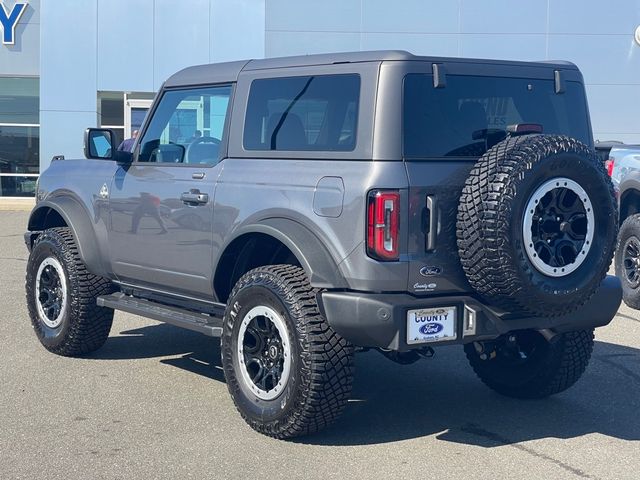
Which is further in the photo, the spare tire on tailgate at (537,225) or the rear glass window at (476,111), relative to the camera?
the rear glass window at (476,111)

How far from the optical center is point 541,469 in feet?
15.8

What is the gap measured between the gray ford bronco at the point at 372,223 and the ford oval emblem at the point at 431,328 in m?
0.02

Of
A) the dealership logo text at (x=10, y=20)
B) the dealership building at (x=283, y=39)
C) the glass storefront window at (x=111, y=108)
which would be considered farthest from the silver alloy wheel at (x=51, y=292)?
the dealership logo text at (x=10, y=20)

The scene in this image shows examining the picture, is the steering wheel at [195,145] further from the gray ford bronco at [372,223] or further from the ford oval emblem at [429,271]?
the ford oval emblem at [429,271]

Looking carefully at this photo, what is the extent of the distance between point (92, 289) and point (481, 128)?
3.18 metres

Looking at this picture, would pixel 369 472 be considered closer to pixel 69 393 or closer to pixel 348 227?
pixel 348 227

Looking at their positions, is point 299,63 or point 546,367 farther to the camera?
point 546,367

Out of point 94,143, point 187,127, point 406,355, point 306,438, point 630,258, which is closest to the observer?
point 306,438

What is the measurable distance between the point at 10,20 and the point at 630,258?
59.8ft

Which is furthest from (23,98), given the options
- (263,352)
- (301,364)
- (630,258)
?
(301,364)

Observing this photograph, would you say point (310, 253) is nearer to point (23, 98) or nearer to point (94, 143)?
point (94, 143)

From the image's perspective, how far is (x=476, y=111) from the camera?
17.2ft

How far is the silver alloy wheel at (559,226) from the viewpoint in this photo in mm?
4785

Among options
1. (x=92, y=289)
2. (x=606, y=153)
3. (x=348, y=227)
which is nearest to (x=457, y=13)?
(x=606, y=153)
